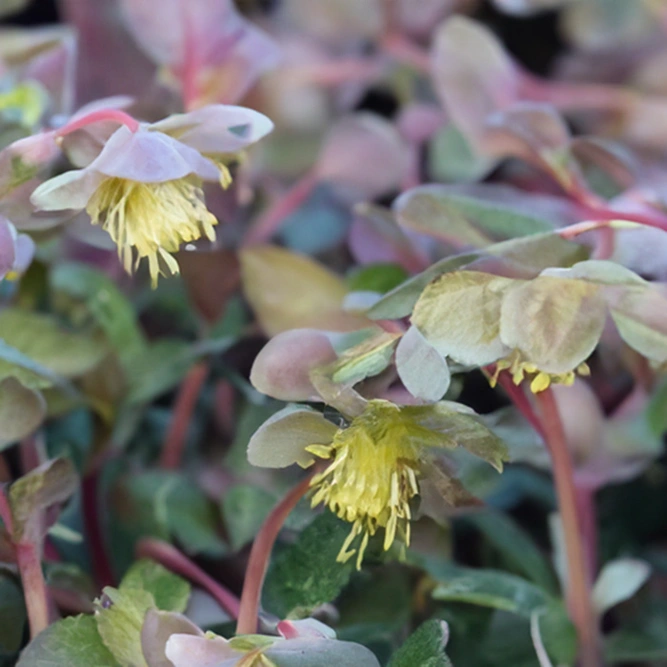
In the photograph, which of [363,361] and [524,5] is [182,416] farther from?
[524,5]

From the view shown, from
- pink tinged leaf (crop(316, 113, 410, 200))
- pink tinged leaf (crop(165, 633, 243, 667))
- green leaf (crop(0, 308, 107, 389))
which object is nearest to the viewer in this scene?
pink tinged leaf (crop(165, 633, 243, 667))

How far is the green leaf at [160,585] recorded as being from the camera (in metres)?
0.28

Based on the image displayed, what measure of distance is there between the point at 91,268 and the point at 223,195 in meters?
0.09

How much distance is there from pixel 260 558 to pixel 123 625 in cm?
5

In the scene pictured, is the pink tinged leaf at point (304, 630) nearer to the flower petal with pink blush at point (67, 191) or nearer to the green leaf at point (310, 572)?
the green leaf at point (310, 572)

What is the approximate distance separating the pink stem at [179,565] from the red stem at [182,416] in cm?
7

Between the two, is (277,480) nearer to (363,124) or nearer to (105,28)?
(363,124)

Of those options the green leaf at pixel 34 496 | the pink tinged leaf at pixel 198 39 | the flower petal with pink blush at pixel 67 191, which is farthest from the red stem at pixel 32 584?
the pink tinged leaf at pixel 198 39

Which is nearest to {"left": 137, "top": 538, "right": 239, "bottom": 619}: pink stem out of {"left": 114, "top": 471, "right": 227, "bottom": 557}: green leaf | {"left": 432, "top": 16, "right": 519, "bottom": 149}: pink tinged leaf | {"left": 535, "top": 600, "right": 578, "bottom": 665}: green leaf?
{"left": 114, "top": 471, "right": 227, "bottom": 557}: green leaf

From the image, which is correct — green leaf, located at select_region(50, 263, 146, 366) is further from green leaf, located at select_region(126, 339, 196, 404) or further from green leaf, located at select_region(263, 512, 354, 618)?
green leaf, located at select_region(263, 512, 354, 618)

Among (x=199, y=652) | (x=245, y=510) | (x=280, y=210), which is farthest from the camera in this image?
(x=280, y=210)

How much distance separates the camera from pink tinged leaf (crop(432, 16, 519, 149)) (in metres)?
0.41

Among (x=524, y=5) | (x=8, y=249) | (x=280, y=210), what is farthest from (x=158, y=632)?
(x=524, y=5)

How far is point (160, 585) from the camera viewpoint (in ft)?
0.95
